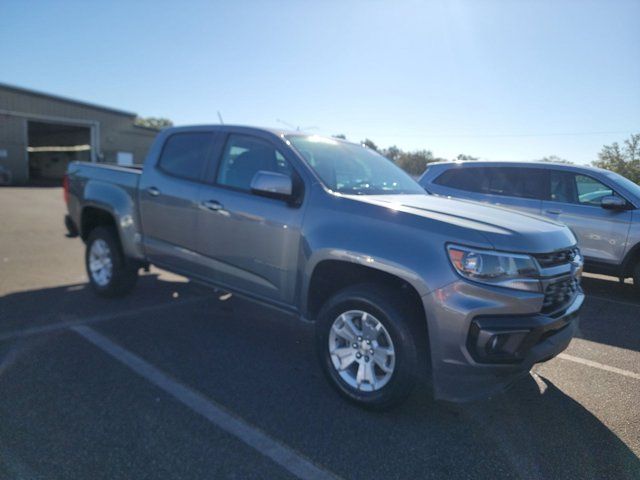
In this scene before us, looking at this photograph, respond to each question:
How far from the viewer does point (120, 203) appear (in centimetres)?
477

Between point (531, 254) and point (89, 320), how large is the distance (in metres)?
4.04

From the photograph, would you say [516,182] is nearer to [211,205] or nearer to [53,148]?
[211,205]

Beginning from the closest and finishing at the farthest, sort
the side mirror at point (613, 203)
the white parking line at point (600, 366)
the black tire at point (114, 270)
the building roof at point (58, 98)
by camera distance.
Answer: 1. the white parking line at point (600, 366)
2. the black tire at point (114, 270)
3. the side mirror at point (613, 203)
4. the building roof at point (58, 98)

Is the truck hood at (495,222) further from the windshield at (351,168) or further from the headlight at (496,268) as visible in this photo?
the windshield at (351,168)

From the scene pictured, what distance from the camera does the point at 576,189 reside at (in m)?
6.42

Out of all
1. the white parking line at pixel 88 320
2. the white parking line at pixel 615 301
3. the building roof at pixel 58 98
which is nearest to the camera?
the white parking line at pixel 88 320

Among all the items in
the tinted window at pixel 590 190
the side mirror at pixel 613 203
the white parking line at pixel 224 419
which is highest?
the tinted window at pixel 590 190

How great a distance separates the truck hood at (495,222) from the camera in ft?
8.37

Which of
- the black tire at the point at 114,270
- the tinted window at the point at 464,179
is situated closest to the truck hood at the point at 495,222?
the black tire at the point at 114,270

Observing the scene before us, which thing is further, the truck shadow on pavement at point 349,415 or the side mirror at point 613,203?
the side mirror at point 613,203

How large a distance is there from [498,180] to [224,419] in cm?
595

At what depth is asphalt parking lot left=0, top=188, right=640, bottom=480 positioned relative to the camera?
2.38 metres

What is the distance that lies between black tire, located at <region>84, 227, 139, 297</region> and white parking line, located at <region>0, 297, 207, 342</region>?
1.41 ft

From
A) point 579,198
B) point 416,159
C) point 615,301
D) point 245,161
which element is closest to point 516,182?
point 579,198
